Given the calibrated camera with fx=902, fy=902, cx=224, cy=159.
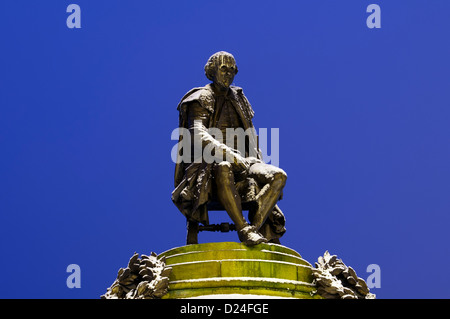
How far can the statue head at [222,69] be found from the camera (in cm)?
1658

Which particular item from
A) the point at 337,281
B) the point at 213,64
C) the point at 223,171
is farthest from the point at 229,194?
the point at 213,64

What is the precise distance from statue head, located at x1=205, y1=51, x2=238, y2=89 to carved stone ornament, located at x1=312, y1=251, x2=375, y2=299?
3.70 meters

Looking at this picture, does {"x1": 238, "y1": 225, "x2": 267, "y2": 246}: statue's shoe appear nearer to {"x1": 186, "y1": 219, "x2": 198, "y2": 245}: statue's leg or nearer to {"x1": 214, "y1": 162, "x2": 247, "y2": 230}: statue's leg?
{"x1": 214, "y1": 162, "x2": 247, "y2": 230}: statue's leg

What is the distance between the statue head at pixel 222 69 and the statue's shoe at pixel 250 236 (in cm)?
288

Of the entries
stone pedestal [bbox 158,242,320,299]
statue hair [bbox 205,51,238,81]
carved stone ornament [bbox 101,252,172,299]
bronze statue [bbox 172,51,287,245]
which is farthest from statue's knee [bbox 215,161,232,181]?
statue hair [bbox 205,51,238,81]

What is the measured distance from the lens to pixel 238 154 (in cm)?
1612

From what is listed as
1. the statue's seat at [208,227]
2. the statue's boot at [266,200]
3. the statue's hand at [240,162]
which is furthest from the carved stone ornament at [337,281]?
the statue's hand at [240,162]

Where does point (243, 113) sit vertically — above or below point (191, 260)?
above

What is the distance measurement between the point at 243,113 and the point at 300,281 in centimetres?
357

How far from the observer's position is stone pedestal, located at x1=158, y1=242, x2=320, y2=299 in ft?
47.2
